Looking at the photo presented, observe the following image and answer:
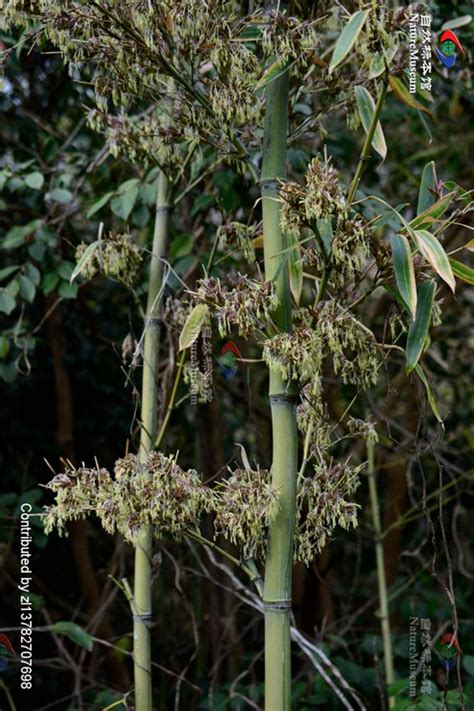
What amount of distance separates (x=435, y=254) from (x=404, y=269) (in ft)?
0.14

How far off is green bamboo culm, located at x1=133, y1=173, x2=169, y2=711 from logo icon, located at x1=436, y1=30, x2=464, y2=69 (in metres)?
0.54

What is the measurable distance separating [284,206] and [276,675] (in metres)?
0.64

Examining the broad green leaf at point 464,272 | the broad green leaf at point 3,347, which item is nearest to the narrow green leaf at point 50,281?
the broad green leaf at point 3,347

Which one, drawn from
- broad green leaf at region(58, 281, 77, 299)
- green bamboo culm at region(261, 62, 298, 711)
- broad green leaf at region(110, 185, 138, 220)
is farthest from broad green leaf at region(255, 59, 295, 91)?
broad green leaf at region(58, 281, 77, 299)

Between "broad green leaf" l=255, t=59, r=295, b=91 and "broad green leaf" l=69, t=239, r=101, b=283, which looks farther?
"broad green leaf" l=69, t=239, r=101, b=283

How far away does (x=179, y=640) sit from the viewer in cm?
303

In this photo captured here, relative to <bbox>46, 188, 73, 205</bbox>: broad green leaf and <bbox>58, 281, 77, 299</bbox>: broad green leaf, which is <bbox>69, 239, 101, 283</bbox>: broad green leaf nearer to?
<bbox>58, 281, 77, 299</bbox>: broad green leaf

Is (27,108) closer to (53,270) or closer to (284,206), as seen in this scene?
(53,270)

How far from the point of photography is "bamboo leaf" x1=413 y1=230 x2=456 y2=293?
1000mm

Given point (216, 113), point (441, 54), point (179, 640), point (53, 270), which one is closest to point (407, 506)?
point (179, 640)

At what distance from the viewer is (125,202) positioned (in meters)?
1.84

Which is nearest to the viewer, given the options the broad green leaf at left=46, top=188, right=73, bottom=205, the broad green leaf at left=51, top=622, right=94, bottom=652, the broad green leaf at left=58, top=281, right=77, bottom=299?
the broad green leaf at left=51, top=622, right=94, bottom=652

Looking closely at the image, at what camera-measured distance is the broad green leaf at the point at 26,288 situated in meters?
1.93
